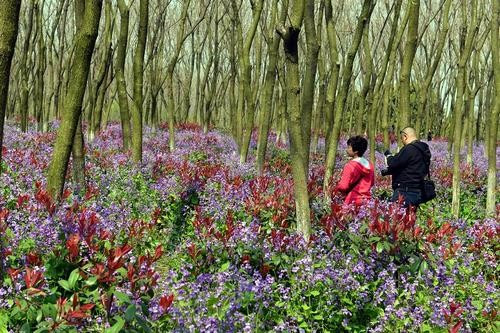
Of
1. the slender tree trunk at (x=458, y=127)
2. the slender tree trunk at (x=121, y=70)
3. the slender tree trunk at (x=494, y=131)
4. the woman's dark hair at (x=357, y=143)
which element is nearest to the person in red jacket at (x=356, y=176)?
the woman's dark hair at (x=357, y=143)

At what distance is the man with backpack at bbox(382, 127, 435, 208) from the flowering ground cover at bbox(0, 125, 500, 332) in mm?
759

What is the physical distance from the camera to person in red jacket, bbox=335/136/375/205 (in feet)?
21.2

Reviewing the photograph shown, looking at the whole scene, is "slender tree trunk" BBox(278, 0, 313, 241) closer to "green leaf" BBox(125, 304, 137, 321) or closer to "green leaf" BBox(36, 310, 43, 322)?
"green leaf" BBox(125, 304, 137, 321)

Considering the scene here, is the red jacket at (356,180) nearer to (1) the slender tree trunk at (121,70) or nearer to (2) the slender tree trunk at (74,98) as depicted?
(2) the slender tree trunk at (74,98)

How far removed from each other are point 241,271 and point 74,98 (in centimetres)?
242

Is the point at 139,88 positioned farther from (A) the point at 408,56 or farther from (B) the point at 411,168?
(B) the point at 411,168

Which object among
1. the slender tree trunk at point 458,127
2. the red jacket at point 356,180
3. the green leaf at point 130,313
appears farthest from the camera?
the slender tree trunk at point 458,127

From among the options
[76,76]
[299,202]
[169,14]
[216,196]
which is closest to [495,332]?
[299,202]

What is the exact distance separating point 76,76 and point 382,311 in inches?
144

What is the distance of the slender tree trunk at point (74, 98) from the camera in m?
4.61

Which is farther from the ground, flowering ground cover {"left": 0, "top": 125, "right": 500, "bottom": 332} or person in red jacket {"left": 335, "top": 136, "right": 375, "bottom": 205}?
person in red jacket {"left": 335, "top": 136, "right": 375, "bottom": 205}

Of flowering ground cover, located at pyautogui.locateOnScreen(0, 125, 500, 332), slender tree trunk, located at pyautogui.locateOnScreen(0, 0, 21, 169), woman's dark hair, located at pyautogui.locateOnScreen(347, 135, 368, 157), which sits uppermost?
slender tree trunk, located at pyautogui.locateOnScreen(0, 0, 21, 169)

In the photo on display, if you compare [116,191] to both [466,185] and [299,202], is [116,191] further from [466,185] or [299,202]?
[466,185]

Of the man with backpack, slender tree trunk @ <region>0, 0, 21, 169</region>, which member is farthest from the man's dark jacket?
slender tree trunk @ <region>0, 0, 21, 169</region>
